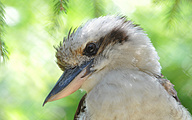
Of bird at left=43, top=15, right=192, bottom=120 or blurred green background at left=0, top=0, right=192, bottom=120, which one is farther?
blurred green background at left=0, top=0, right=192, bottom=120

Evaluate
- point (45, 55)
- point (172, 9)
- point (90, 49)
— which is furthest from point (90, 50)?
point (45, 55)

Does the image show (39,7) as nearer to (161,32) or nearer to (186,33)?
(161,32)

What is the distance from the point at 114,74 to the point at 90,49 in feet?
0.50

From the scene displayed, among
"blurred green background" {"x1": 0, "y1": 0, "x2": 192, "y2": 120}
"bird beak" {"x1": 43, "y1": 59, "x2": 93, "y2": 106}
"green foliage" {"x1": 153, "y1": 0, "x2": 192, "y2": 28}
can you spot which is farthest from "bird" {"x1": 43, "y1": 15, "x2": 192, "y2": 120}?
"blurred green background" {"x1": 0, "y1": 0, "x2": 192, "y2": 120}

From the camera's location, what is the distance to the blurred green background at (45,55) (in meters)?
1.60

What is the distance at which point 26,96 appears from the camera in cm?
226

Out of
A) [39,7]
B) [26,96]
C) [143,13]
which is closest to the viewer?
[39,7]

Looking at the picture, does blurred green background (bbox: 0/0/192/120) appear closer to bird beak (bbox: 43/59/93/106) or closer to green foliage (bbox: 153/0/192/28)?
green foliage (bbox: 153/0/192/28)

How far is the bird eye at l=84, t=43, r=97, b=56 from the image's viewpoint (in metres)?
1.01

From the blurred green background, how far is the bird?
335 millimetres

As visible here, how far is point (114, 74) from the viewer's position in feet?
3.26

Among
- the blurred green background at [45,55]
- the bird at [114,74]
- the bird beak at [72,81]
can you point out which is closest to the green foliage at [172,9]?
the bird at [114,74]

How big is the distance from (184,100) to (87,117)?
90cm

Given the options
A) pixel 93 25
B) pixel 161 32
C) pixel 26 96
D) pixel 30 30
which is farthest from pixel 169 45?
pixel 26 96
